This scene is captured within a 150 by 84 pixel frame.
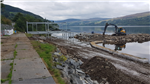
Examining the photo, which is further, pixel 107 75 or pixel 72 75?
pixel 107 75

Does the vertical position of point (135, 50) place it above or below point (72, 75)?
below

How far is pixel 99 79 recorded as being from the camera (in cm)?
791

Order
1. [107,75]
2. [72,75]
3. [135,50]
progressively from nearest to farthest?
[72,75]
[107,75]
[135,50]

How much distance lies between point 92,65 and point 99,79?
1.94m

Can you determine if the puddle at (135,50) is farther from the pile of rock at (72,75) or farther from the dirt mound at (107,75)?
the pile of rock at (72,75)

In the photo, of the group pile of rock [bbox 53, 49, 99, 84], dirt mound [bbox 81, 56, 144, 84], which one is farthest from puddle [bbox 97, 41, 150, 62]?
pile of rock [bbox 53, 49, 99, 84]

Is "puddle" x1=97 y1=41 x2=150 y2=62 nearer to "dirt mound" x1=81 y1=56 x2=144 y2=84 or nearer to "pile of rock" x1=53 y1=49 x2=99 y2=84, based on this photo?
"dirt mound" x1=81 y1=56 x2=144 y2=84

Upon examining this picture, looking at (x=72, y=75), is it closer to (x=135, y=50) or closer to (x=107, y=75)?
(x=107, y=75)

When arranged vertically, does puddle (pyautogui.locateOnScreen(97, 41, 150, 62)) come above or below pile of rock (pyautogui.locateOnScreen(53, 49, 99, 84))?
below

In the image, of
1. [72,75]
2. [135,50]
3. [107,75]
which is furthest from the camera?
[135,50]

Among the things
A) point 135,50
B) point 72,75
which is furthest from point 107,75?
point 135,50

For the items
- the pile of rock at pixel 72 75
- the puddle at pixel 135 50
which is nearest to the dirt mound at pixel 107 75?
the pile of rock at pixel 72 75

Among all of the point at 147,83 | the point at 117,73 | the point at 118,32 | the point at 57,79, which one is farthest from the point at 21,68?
the point at 118,32

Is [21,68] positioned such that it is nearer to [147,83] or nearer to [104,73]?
[104,73]
